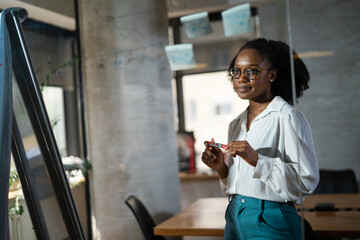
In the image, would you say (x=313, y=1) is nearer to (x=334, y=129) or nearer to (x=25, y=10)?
(x=334, y=129)

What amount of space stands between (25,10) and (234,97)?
3.21 feet

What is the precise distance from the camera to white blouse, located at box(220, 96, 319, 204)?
4.84 ft

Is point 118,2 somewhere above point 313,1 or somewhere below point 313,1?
above

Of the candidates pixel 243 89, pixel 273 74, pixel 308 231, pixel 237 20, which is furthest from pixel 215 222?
pixel 237 20

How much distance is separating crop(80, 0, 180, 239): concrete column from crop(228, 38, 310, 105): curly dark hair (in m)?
0.65

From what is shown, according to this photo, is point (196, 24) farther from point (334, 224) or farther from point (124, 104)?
point (334, 224)

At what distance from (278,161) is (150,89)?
1091 mm

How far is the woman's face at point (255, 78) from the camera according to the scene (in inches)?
62.1

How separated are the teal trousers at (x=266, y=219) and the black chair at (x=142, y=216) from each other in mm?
781

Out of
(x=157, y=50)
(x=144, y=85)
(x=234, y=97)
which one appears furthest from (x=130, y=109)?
(x=234, y=97)

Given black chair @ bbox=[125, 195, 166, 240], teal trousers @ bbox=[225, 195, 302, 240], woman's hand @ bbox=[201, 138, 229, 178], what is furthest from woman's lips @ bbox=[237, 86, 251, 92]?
black chair @ bbox=[125, 195, 166, 240]

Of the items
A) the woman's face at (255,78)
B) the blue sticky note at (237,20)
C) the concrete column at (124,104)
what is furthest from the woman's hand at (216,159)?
the concrete column at (124,104)

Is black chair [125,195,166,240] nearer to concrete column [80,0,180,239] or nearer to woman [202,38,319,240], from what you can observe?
concrete column [80,0,180,239]

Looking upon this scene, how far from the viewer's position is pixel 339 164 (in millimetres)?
1728
